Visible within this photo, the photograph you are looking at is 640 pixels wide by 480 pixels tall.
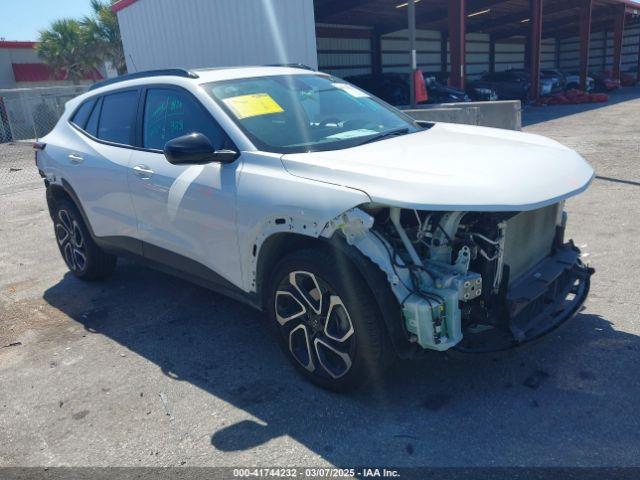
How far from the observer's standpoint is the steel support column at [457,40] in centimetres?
1953

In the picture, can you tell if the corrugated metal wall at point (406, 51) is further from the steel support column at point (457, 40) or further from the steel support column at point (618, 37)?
the steel support column at point (618, 37)

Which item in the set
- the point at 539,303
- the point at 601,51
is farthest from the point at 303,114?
the point at 601,51

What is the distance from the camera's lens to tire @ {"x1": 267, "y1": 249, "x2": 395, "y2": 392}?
9.50ft

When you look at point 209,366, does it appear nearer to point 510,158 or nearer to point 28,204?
point 510,158

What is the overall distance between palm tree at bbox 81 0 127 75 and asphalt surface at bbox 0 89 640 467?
1228 inches

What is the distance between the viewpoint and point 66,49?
33.9 m

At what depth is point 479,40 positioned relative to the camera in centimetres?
3412

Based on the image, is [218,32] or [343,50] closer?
[218,32]

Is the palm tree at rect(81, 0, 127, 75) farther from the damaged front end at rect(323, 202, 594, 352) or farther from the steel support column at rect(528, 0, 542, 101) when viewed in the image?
the damaged front end at rect(323, 202, 594, 352)

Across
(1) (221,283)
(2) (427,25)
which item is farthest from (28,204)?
(2) (427,25)

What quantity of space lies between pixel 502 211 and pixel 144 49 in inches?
670

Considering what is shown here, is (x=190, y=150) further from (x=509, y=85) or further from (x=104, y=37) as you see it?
(x=104, y=37)

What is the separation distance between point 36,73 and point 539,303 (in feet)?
130

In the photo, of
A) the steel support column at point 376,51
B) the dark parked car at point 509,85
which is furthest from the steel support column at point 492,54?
the steel support column at point 376,51
